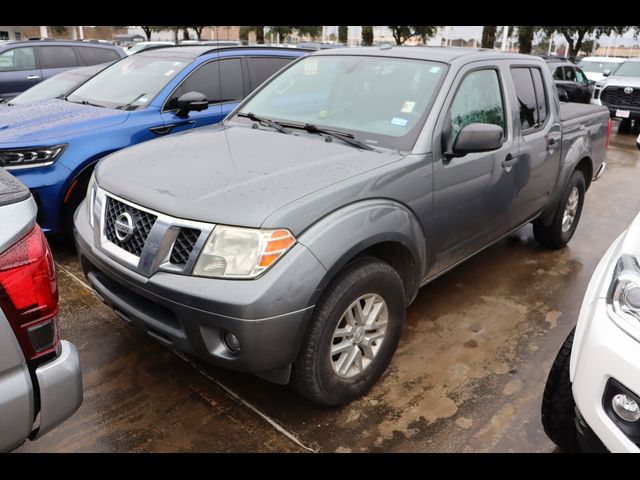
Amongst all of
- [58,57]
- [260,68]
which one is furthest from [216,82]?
[58,57]

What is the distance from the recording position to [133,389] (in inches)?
113

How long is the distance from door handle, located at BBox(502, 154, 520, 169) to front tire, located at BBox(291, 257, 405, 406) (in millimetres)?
1341

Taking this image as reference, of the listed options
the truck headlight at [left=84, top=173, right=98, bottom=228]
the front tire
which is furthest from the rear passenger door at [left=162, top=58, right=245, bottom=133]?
the front tire

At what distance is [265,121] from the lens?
354cm

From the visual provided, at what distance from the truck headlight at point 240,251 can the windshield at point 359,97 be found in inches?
42.5

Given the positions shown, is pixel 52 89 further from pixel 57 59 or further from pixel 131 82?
pixel 57 59

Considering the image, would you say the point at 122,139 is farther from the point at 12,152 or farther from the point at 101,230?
the point at 101,230

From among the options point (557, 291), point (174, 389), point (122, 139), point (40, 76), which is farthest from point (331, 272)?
point (40, 76)

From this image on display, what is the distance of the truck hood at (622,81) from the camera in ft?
41.5

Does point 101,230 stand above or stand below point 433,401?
→ above

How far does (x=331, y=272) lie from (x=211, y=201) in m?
0.61

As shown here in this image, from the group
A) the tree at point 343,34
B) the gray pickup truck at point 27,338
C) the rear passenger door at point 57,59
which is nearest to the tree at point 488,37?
the tree at point 343,34

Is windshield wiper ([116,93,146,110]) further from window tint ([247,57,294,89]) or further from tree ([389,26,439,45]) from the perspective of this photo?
tree ([389,26,439,45])

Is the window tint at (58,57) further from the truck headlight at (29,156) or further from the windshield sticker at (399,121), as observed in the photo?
the windshield sticker at (399,121)
